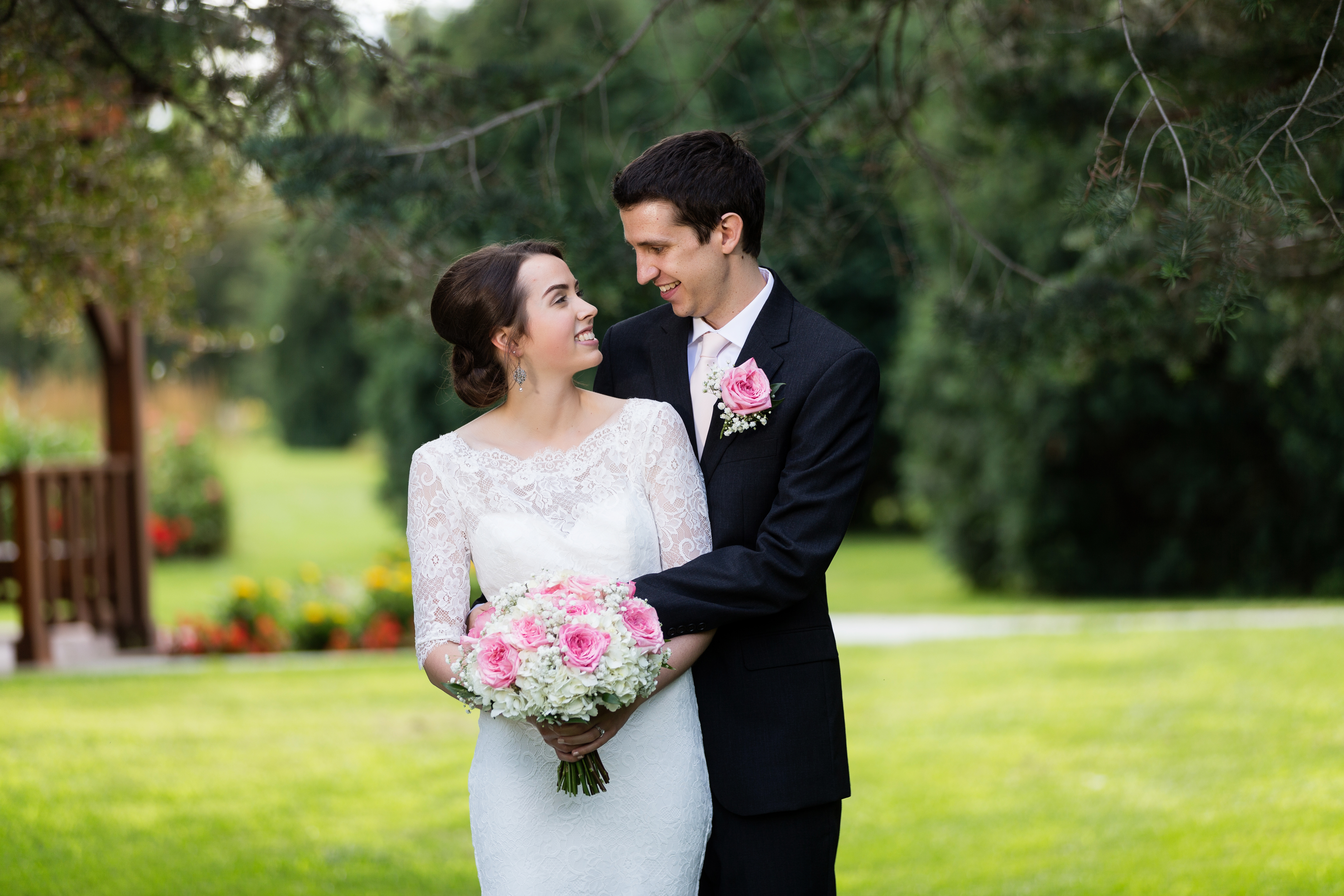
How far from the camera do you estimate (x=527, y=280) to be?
120 inches

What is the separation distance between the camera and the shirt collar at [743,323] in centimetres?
314

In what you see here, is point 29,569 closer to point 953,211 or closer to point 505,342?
point 953,211

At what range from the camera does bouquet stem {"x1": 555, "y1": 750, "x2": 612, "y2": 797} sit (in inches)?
113

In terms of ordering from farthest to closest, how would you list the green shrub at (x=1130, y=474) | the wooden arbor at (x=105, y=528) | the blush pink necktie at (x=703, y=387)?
the green shrub at (x=1130, y=474), the wooden arbor at (x=105, y=528), the blush pink necktie at (x=703, y=387)

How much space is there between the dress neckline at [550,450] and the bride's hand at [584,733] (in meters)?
0.57

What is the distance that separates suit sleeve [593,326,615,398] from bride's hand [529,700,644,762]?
2.78ft

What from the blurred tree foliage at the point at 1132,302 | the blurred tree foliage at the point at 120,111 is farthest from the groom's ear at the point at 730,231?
the blurred tree foliage at the point at 120,111

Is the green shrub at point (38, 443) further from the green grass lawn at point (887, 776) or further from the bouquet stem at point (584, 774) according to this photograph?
the bouquet stem at point (584, 774)

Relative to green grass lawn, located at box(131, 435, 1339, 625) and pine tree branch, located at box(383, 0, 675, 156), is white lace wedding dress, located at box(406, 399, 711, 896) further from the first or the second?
green grass lawn, located at box(131, 435, 1339, 625)

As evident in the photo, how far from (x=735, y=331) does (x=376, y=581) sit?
27.8 ft

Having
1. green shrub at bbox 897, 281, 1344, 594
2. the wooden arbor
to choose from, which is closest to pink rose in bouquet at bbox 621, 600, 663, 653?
Answer: the wooden arbor

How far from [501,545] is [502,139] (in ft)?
9.72

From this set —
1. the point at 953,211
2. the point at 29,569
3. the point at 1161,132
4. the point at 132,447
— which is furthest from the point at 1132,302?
the point at 132,447

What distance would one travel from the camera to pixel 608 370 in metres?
3.39
